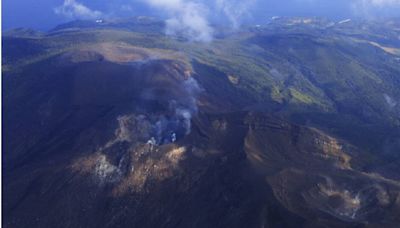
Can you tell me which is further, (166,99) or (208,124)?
(166,99)

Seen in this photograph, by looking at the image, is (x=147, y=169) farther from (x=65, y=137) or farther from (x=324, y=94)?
(x=324, y=94)

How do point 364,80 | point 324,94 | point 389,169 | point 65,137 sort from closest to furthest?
point 389,169 < point 65,137 < point 324,94 < point 364,80

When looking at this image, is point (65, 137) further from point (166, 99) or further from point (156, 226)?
point (156, 226)

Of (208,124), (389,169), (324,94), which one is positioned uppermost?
(208,124)

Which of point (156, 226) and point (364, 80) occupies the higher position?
point (156, 226)

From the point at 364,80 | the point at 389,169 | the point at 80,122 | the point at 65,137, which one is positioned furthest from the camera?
the point at 364,80

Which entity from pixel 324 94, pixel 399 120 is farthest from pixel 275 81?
pixel 399 120
